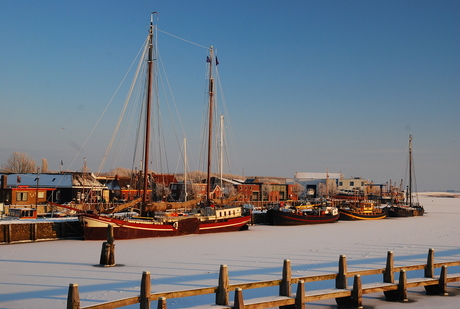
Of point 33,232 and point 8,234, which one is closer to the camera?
point 8,234

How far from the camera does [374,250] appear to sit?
109 feet

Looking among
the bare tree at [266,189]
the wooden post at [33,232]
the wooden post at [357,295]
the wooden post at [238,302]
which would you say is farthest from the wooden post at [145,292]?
the bare tree at [266,189]

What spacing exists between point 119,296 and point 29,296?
147 inches

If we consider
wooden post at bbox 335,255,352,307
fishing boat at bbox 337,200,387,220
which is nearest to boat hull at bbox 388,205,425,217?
fishing boat at bbox 337,200,387,220

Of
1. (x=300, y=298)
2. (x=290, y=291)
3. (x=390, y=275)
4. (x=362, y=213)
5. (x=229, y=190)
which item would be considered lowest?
(x=362, y=213)

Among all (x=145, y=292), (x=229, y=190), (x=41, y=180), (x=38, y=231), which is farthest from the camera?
(x=229, y=190)

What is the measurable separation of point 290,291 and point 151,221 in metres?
31.0

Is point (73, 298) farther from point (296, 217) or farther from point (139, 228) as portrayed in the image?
point (296, 217)

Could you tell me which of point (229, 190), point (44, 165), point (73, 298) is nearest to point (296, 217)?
point (229, 190)

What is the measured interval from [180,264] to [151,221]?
1928cm

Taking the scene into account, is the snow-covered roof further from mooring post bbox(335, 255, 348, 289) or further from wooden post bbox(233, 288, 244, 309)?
wooden post bbox(233, 288, 244, 309)

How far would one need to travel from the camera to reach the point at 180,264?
26156 mm

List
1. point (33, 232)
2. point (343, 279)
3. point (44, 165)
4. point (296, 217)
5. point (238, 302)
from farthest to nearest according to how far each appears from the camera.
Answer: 1. point (44, 165)
2. point (296, 217)
3. point (33, 232)
4. point (343, 279)
5. point (238, 302)

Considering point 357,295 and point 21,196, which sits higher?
point 21,196
